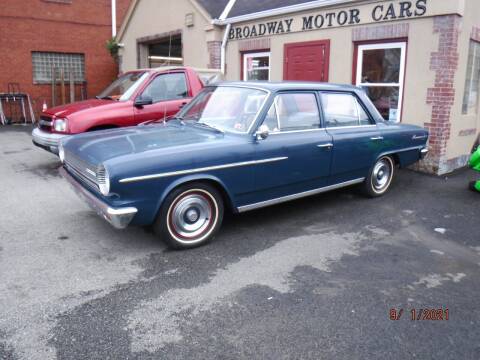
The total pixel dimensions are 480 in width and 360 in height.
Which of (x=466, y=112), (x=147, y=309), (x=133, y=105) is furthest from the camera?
(x=466, y=112)

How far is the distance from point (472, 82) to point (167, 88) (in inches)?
224

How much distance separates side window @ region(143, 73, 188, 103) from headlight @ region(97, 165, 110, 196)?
3930 millimetres

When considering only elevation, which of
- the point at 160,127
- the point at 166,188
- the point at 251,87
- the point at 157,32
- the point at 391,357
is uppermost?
the point at 157,32

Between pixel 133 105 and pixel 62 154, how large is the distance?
2506 millimetres

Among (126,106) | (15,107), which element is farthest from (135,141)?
(15,107)

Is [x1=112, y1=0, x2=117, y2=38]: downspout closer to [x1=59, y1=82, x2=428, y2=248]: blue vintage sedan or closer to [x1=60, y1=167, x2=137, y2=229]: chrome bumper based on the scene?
[x1=59, y1=82, x2=428, y2=248]: blue vintage sedan

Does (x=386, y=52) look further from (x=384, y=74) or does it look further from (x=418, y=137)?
(x=418, y=137)

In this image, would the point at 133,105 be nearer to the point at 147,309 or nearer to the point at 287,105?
the point at 287,105

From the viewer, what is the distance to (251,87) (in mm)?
4980

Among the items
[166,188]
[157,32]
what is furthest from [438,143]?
[157,32]

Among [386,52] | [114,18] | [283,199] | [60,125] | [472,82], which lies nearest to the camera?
[283,199]

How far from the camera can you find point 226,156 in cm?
432

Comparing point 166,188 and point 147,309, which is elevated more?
point 166,188

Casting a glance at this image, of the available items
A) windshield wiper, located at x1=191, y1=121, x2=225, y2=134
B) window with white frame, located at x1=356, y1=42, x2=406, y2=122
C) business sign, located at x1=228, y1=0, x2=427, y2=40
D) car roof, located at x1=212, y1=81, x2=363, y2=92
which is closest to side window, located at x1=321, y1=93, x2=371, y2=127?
car roof, located at x1=212, y1=81, x2=363, y2=92
